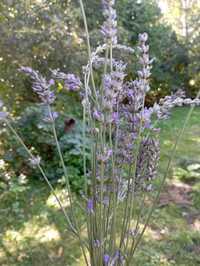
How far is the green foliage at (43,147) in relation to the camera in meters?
2.98

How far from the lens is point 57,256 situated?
6.80ft

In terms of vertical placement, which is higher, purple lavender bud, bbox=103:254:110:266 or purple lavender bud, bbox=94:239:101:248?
purple lavender bud, bbox=94:239:101:248

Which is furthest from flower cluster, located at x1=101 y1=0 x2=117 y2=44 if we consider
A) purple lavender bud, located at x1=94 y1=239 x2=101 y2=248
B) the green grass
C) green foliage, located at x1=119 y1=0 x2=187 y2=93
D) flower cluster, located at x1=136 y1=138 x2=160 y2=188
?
green foliage, located at x1=119 y1=0 x2=187 y2=93

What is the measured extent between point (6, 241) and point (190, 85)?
7827mm

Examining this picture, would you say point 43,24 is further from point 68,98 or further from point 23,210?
point 23,210

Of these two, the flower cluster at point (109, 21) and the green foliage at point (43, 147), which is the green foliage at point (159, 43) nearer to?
the green foliage at point (43, 147)

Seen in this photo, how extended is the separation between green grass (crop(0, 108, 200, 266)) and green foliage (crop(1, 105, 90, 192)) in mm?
193

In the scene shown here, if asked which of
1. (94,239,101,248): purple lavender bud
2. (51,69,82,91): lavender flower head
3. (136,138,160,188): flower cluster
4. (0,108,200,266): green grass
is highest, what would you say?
(51,69,82,91): lavender flower head

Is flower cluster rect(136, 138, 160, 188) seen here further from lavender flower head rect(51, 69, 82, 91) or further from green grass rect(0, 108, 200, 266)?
green grass rect(0, 108, 200, 266)

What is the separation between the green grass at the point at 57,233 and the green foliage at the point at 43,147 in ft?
0.63

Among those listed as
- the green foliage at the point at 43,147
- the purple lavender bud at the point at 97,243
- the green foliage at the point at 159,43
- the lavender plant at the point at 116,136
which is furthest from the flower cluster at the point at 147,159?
the green foliage at the point at 159,43

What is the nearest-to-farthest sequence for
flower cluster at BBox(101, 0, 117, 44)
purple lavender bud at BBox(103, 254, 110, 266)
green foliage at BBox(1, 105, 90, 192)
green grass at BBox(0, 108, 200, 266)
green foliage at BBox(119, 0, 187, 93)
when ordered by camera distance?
flower cluster at BBox(101, 0, 117, 44), purple lavender bud at BBox(103, 254, 110, 266), green grass at BBox(0, 108, 200, 266), green foliage at BBox(1, 105, 90, 192), green foliage at BBox(119, 0, 187, 93)

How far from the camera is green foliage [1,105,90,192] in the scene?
9.77ft

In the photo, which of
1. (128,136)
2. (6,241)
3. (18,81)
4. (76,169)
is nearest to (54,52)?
(18,81)
